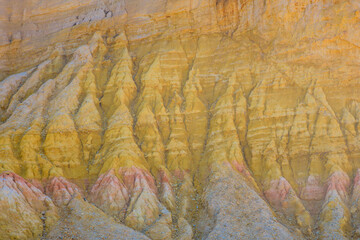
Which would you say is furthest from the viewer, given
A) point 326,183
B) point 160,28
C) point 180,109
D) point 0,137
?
point 160,28

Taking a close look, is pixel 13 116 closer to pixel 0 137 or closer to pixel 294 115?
pixel 0 137

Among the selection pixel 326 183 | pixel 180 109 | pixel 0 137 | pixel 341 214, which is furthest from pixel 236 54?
pixel 0 137

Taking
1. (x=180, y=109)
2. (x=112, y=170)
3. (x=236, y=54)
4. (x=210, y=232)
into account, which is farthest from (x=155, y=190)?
(x=236, y=54)

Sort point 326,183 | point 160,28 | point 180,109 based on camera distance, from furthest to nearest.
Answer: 1. point 160,28
2. point 180,109
3. point 326,183

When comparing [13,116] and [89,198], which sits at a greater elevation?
[13,116]

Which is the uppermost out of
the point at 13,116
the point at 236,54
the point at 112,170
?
the point at 236,54

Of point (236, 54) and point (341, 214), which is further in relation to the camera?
point (236, 54)
